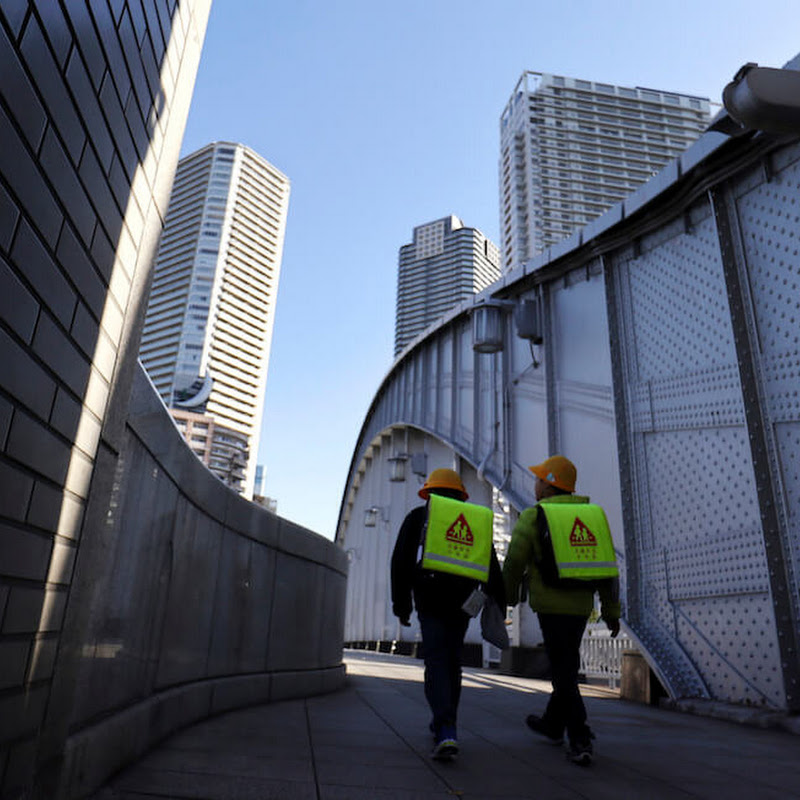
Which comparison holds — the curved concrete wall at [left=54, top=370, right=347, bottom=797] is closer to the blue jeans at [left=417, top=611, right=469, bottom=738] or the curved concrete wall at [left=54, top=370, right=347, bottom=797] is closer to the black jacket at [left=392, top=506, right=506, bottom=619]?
the black jacket at [left=392, top=506, right=506, bottom=619]

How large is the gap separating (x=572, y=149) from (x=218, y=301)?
78.3 metres

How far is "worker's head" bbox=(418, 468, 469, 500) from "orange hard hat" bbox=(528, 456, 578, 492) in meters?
0.55

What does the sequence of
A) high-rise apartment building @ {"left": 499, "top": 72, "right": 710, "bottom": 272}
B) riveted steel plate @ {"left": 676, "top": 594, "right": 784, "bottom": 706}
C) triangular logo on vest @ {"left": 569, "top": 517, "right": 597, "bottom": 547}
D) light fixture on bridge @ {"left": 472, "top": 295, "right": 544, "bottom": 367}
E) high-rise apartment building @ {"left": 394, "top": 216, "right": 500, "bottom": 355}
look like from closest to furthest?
1. triangular logo on vest @ {"left": 569, "top": 517, "right": 597, "bottom": 547}
2. riveted steel plate @ {"left": 676, "top": 594, "right": 784, "bottom": 706}
3. light fixture on bridge @ {"left": 472, "top": 295, "right": 544, "bottom": 367}
4. high-rise apartment building @ {"left": 499, "top": 72, "right": 710, "bottom": 272}
5. high-rise apartment building @ {"left": 394, "top": 216, "right": 500, "bottom": 355}

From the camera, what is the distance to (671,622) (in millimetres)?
7562

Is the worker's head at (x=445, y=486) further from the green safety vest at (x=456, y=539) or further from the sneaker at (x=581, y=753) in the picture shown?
the sneaker at (x=581, y=753)

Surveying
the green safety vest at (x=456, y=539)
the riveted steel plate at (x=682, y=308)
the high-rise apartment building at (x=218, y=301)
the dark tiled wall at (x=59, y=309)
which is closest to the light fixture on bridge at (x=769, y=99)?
the green safety vest at (x=456, y=539)

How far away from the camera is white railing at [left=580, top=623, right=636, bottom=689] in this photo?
973 centimetres

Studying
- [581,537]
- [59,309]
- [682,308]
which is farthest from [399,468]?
[59,309]

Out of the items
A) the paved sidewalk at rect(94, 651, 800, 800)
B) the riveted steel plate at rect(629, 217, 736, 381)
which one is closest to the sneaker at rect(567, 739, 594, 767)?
the paved sidewalk at rect(94, 651, 800, 800)

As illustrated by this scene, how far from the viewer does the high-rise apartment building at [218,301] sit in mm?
119938

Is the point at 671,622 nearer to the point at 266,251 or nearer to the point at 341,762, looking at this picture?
the point at 341,762

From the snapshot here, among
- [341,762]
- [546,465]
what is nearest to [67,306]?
[341,762]

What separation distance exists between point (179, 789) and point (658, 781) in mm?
2398

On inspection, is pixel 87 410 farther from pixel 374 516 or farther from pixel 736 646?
pixel 374 516
